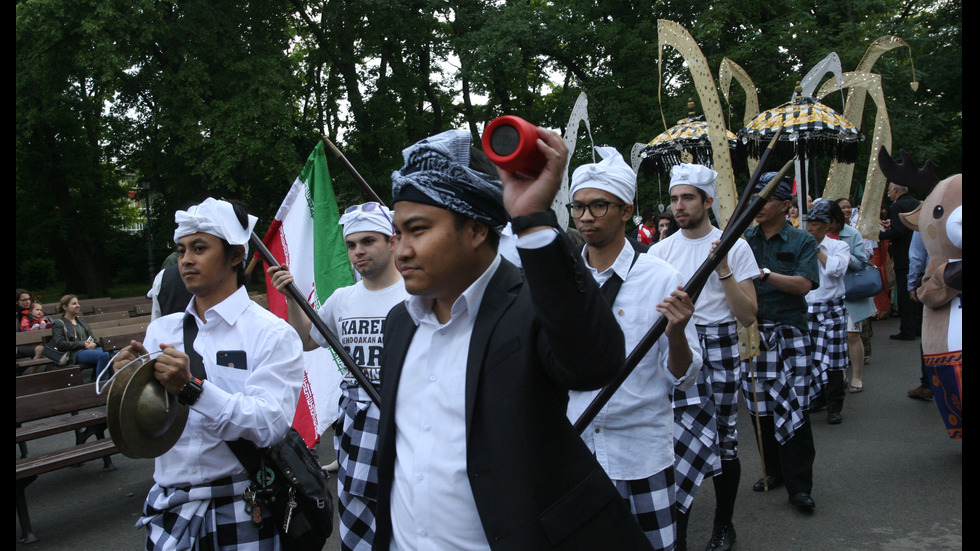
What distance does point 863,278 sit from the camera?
8.86 meters

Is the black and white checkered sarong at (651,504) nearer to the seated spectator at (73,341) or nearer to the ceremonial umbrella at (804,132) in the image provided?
the ceremonial umbrella at (804,132)

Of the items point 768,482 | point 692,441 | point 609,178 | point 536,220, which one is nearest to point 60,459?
point 692,441

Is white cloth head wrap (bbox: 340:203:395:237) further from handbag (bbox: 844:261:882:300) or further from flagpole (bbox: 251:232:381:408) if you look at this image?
handbag (bbox: 844:261:882:300)

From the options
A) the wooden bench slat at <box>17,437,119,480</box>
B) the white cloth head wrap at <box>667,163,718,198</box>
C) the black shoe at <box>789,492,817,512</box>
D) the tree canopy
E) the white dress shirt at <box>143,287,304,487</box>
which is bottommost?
the black shoe at <box>789,492,817,512</box>

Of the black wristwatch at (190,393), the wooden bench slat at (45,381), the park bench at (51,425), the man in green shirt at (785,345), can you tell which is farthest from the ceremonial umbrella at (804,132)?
the wooden bench slat at (45,381)

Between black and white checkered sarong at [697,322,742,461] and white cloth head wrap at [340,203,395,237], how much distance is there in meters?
2.10

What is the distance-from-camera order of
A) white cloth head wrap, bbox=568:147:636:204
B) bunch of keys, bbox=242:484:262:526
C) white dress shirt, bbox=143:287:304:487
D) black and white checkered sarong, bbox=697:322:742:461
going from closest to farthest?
white dress shirt, bbox=143:287:304:487 < bunch of keys, bbox=242:484:262:526 < white cloth head wrap, bbox=568:147:636:204 < black and white checkered sarong, bbox=697:322:742:461

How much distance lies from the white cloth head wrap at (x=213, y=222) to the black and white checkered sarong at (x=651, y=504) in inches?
77.3

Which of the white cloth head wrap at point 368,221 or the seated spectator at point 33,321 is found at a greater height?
the white cloth head wrap at point 368,221

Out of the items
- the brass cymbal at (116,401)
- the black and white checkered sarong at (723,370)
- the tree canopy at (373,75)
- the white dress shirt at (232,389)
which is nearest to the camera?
the brass cymbal at (116,401)

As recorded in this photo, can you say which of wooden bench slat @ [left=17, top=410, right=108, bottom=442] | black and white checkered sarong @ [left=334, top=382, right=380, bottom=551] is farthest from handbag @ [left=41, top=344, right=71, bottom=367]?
black and white checkered sarong @ [left=334, top=382, right=380, bottom=551]

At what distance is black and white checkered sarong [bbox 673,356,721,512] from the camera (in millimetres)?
3975

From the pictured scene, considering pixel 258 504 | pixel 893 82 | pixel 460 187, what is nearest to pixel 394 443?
pixel 460 187

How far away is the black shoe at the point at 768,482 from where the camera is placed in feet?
18.9
